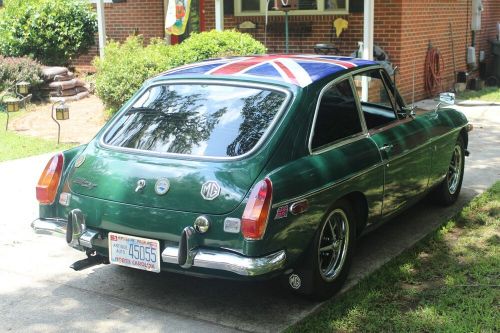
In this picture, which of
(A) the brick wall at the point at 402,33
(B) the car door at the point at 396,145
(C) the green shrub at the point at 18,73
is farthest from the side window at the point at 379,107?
(C) the green shrub at the point at 18,73

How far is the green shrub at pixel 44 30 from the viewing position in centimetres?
1434

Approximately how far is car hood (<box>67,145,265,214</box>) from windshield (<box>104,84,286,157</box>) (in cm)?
13

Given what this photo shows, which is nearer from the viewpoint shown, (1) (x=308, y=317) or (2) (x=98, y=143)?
(1) (x=308, y=317)

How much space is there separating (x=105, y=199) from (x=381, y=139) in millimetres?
2099

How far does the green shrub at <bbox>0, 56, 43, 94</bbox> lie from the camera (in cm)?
1298

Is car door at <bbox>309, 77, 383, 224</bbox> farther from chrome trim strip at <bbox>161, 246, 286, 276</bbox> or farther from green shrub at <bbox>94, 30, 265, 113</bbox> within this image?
green shrub at <bbox>94, 30, 265, 113</bbox>

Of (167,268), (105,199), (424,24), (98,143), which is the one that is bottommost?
(167,268)

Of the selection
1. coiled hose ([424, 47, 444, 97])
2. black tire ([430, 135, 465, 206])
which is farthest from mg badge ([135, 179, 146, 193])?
coiled hose ([424, 47, 444, 97])

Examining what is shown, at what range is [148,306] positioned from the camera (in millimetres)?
4480

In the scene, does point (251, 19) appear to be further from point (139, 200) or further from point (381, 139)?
point (139, 200)

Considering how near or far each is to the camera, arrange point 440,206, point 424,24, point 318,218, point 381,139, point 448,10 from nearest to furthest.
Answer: point 318,218
point 381,139
point 440,206
point 424,24
point 448,10

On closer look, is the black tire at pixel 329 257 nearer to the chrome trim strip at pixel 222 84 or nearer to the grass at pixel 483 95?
the chrome trim strip at pixel 222 84

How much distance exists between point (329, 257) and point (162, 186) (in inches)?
49.3

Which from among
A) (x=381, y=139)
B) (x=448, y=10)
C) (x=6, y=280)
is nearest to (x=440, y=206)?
(x=381, y=139)
